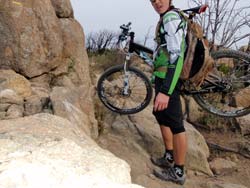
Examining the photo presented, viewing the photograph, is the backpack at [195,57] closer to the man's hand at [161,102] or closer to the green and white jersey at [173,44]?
the green and white jersey at [173,44]

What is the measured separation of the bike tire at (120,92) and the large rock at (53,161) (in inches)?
94.8

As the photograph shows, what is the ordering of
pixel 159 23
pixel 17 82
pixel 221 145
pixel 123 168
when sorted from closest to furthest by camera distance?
1. pixel 123 168
2. pixel 159 23
3. pixel 17 82
4. pixel 221 145

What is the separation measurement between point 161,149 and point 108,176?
331 cm

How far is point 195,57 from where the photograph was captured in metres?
3.99

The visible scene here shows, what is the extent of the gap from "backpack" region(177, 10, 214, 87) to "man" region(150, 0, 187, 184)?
13 cm

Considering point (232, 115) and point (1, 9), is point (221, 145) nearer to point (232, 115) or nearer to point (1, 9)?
point (232, 115)

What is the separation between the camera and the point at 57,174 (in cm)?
195

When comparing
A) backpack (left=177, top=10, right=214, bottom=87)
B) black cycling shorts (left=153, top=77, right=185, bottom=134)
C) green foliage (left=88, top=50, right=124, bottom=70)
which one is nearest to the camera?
backpack (left=177, top=10, right=214, bottom=87)

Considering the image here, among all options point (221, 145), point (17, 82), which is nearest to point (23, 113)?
point (17, 82)

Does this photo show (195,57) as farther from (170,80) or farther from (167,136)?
(167,136)

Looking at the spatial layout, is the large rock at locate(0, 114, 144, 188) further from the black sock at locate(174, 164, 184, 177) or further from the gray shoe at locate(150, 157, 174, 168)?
the gray shoe at locate(150, 157, 174, 168)

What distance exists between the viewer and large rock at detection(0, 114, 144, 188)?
1.88 metres

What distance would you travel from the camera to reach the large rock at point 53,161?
1882 millimetres

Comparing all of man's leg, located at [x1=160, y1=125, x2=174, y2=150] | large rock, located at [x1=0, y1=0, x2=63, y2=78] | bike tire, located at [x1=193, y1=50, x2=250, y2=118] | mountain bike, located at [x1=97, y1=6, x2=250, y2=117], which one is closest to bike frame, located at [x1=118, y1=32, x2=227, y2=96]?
mountain bike, located at [x1=97, y1=6, x2=250, y2=117]
